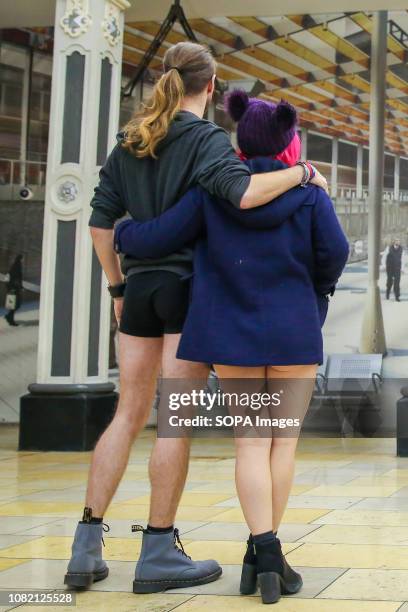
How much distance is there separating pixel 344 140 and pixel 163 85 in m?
6.16

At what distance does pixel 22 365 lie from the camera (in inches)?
363

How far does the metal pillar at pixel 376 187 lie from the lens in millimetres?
8766

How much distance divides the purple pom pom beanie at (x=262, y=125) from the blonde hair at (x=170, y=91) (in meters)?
0.15

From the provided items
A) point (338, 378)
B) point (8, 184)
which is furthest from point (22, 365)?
point (338, 378)

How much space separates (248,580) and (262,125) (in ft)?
4.13

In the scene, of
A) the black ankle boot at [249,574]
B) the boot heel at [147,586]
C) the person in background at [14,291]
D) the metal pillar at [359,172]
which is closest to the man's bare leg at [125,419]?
the boot heel at [147,586]

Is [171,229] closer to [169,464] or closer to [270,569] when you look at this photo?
[169,464]

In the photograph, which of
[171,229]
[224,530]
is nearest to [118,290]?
[171,229]

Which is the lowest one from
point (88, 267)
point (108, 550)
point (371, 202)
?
point (108, 550)

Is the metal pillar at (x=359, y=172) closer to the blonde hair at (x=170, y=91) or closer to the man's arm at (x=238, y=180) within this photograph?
the blonde hair at (x=170, y=91)

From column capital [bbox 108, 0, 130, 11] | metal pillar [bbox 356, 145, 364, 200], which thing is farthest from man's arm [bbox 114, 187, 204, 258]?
metal pillar [bbox 356, 145, 364, 200]

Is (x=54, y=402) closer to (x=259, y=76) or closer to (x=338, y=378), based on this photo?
(x=338, y=378)

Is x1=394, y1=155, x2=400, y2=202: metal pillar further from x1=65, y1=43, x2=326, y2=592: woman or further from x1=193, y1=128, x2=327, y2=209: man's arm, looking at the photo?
x1=193, y1=128, x2=327, y2=209: man's arm

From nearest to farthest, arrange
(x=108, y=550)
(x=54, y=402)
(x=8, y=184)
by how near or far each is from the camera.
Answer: (x=108, y=550) → (x=54, y=402) → (x=8, y=184)
